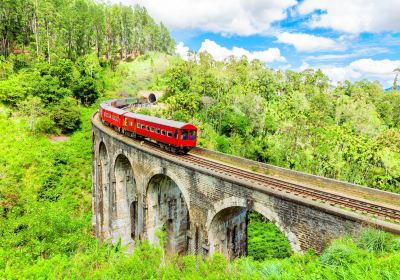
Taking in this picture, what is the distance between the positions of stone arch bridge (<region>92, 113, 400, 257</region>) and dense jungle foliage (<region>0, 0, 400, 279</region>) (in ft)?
4.17

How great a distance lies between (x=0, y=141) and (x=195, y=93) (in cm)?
2676

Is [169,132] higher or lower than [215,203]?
higher

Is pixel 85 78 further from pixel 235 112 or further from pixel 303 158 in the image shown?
pixel 303 158

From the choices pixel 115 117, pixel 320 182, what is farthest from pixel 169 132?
pixel 320 182

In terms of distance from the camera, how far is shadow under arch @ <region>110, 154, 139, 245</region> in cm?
2500

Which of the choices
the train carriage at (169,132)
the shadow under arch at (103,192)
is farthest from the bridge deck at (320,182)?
the shadow under arch at (103,192)

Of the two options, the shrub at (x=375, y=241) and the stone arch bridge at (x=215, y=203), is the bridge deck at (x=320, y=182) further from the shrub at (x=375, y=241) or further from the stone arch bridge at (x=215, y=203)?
the shrub at (x=375, y=241)

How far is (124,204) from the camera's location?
25641mm

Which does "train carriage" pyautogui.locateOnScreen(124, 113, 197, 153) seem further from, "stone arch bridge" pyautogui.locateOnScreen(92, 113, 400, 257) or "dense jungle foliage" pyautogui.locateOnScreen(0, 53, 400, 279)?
"dense jungle foliage" pyautogui.locateOnScreen(0, 53, 400, 279)

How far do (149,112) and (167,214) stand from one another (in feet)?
76.8

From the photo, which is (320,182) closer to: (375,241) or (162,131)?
(375,241)

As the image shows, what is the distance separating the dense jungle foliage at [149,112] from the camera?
8.68 meters

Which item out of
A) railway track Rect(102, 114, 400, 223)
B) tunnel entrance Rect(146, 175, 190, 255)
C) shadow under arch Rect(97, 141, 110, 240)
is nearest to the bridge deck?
railway track Rect(102, 114, 400, 223)

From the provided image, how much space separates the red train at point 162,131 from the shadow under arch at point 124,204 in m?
3.80
